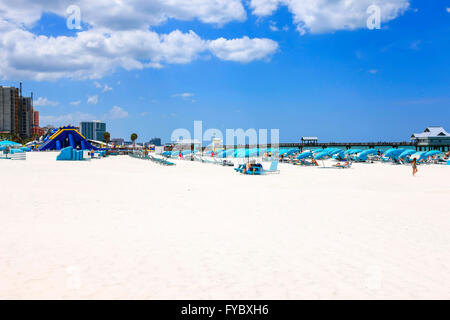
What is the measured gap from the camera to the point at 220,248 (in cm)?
507

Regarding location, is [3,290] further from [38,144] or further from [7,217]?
[38,144]

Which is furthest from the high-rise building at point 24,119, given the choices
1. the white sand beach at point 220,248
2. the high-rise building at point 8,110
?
the white sand beach at point 220,248

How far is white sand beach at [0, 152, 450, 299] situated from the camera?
146 inches

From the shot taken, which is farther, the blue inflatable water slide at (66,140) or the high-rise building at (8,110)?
the high-rise building at (8,110)

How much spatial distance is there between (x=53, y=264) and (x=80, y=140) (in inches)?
2075

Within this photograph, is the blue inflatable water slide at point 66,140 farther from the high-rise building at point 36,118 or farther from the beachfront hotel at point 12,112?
the high-rise building at point 36,118

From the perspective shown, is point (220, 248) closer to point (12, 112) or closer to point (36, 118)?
point (12, 112)

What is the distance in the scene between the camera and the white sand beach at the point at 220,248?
12.2 feet

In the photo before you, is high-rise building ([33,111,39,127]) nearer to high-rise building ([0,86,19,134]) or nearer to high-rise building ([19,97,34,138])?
high-rise building ([19,97,34,138])

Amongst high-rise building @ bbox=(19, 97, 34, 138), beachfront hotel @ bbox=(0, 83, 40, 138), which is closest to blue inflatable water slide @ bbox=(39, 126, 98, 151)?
beachfront hotel @ bbox=(0, 83, 40, 138)

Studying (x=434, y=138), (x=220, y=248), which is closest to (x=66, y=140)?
(x=220, y=248)

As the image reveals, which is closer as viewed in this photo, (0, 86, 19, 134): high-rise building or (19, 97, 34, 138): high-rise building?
(0, 86, 19, 134): high-rise building

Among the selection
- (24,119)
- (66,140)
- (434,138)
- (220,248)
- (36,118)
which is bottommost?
(220,248)
